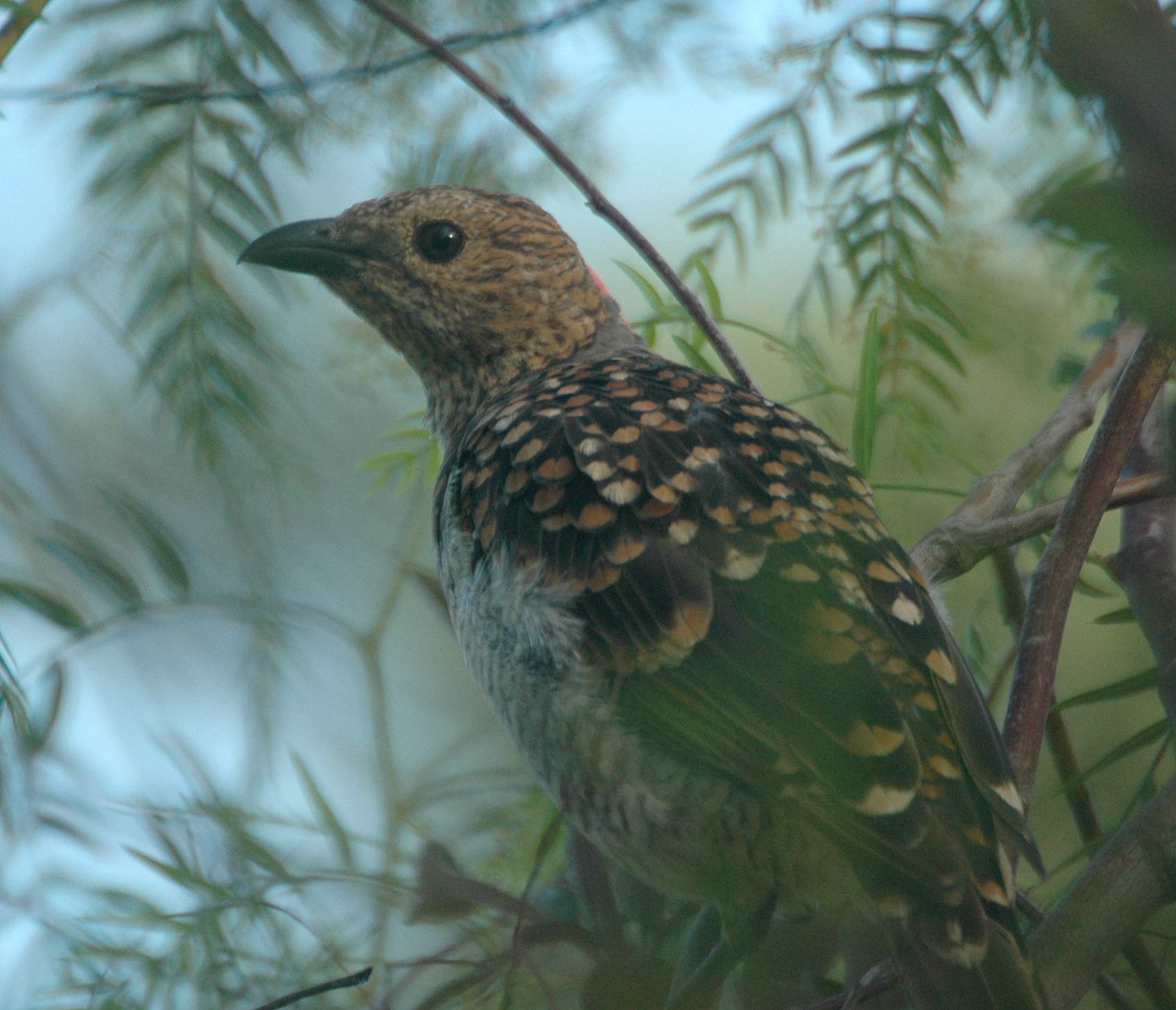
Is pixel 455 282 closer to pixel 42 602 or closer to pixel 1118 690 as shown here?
pixel 42 602

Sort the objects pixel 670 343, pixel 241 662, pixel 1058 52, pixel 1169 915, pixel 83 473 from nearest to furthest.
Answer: pixel 1058 52 < pixel 1169 915 < pixel 241 662 < pixel 83 473 < pixel 670 343

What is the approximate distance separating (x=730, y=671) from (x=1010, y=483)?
0.52 m

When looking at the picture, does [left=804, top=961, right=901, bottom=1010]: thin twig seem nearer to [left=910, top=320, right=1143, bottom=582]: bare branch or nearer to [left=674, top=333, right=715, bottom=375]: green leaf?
[left=910, top=320, right=1143, bottom=582]: bare branch

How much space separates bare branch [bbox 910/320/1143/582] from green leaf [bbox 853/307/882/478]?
0.18 m

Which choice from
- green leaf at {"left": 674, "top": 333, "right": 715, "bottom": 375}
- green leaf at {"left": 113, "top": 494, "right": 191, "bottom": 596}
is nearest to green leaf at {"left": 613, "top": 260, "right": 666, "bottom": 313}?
green leaf at {"left": 674, "top": 333, "right": 715, "bottom": 375}

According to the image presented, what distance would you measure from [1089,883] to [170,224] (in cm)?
152

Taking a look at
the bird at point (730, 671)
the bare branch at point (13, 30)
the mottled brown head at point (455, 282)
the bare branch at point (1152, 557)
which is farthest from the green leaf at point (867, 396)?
the bare branch at point (13, 30)

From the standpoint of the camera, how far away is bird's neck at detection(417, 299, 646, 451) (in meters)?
2.05

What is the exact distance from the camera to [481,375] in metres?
2.06

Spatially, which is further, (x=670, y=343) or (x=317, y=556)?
(x=670, y=343)

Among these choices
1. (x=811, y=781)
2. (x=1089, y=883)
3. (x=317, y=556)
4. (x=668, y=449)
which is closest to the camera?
(x=1089, y=883)

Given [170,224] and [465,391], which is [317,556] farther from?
[170,224]

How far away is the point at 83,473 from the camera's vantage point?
1789mm

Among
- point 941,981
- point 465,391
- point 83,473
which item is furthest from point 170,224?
point 941,981
